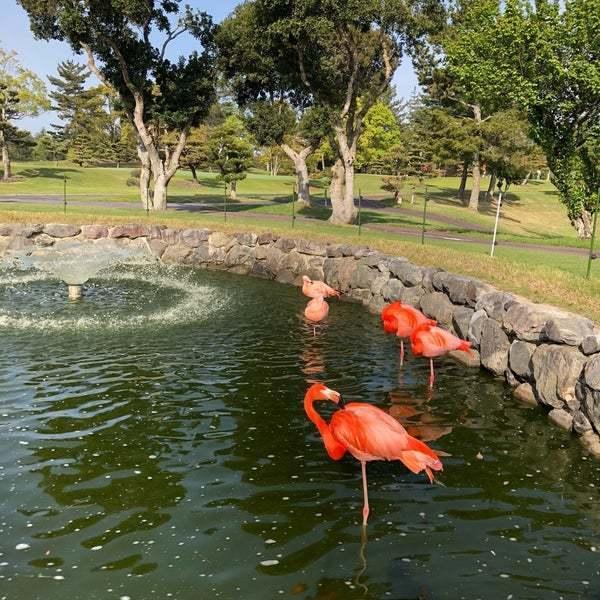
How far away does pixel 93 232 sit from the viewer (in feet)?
79.2

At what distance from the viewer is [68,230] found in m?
23.9

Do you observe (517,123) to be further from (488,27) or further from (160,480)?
(160,480)

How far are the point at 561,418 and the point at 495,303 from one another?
3.48 meters

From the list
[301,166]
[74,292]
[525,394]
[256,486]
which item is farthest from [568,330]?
[301,166]

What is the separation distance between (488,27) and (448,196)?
3828cm

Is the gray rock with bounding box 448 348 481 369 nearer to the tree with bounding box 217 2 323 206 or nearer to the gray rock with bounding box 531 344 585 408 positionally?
the gray rock with bounding box 531 344 585 408

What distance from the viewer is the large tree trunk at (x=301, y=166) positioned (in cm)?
4025

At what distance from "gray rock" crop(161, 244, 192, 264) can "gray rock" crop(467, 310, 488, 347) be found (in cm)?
1460

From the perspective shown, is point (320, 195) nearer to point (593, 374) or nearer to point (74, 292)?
Result: point (74, 292)

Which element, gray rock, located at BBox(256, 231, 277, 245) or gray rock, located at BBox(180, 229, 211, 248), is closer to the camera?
gray rock, located at BBox(256, 231, 277, 245)

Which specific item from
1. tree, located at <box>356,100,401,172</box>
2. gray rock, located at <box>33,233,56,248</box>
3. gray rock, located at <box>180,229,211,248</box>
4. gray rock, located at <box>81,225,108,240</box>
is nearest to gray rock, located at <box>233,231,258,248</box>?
gray rock, located at <box>180,229,211,248</box>

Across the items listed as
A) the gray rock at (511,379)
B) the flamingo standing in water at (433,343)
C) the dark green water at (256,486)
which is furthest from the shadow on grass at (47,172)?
the gray rock at (511,379)

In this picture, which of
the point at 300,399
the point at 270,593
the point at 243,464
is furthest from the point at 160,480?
the point at 300,399

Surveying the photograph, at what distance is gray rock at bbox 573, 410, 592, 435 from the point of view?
824cm
